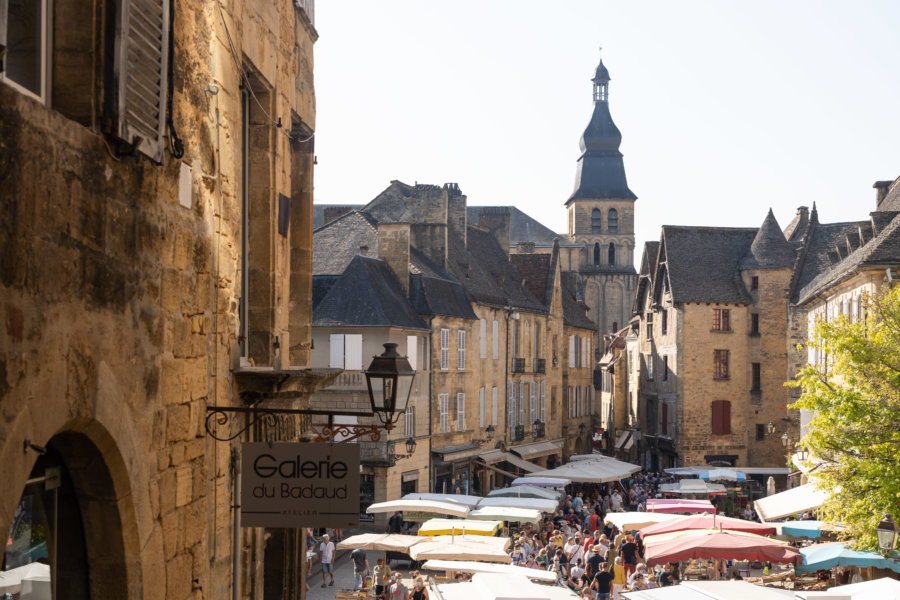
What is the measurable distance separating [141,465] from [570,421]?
5073 centimetres

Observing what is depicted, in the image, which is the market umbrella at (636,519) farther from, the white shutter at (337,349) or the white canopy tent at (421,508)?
the white shutter at (337,349)

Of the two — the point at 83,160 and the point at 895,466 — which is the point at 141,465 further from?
the point at 895,466

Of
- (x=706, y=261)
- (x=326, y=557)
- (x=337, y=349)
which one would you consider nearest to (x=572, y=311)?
(x=706, y=261)

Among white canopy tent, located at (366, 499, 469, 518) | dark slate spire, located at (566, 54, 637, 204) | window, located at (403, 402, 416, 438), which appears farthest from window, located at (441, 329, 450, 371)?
dark slate spire, located at (566, 54, 637, 204)

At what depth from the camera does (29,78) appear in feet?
14.6

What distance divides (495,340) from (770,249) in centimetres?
1434

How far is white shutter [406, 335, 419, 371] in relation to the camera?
3300cm

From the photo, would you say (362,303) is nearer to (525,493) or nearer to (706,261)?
(525,493)

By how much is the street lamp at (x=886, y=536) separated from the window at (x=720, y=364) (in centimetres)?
3314

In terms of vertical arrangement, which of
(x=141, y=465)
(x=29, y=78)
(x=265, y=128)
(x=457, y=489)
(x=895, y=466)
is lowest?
(x=457, y=489)

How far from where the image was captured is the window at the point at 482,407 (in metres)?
39.9

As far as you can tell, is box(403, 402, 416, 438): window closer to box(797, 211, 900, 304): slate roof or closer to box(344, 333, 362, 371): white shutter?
box(344, 333, 362, 371): white shutter

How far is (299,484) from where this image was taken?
22.7 ft

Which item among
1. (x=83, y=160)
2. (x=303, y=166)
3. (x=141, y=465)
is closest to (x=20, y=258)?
(x=83, y=160)
